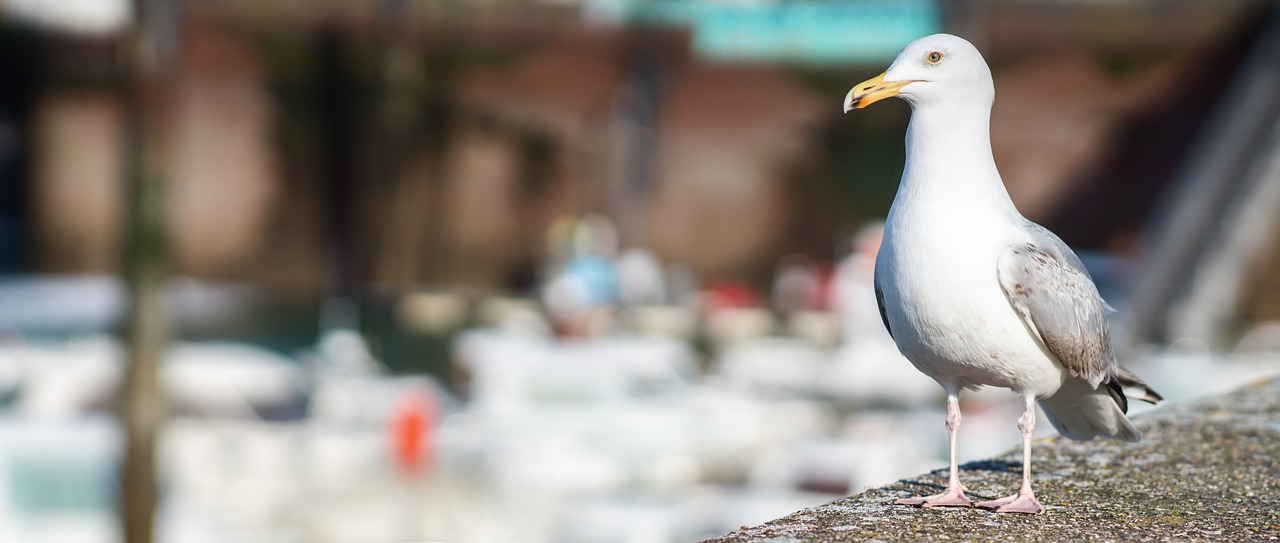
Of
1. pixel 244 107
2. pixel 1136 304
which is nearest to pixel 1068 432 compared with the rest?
pixel 1136 304

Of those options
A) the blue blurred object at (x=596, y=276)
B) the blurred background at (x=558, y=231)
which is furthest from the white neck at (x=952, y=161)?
the blue blurred object at (x=596, y=276)

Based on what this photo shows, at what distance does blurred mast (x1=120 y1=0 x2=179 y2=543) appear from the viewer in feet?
38.8

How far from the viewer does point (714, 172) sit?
3344 centimetres

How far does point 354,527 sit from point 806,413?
5.55 meters

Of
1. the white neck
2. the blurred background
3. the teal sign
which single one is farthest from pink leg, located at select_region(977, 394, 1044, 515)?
the teal sign

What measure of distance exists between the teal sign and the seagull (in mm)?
26741

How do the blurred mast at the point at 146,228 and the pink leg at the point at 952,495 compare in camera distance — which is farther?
the blurred mast at the point at 146,228

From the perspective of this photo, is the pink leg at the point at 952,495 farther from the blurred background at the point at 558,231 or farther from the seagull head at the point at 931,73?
the blurred background at the point at 558,231

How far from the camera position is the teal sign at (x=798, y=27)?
3019cm

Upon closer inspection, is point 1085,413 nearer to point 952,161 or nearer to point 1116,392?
point 1116,392

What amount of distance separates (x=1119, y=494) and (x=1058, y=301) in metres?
0.53

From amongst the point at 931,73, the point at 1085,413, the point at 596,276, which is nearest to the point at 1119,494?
the point at 1085,413

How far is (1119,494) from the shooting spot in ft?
11.2

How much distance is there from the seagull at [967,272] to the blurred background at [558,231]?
896cm
